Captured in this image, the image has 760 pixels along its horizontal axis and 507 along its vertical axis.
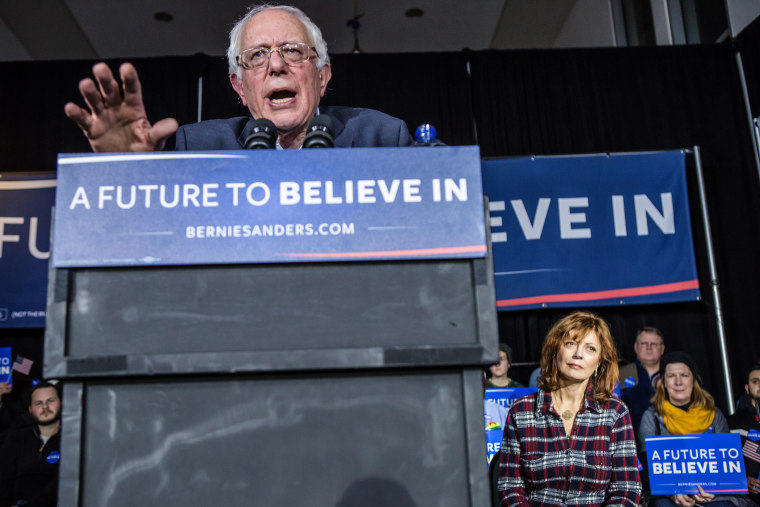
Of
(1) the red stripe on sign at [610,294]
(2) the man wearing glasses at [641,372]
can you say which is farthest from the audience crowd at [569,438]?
(1) the red stripe on sign at [610,294]

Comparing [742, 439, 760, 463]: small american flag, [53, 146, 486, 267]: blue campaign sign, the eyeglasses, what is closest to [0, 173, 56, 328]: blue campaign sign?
the eyeglasses

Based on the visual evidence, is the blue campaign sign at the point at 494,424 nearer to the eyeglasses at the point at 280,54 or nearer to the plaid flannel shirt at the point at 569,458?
the plaid flannel shirt at the point at 569,458

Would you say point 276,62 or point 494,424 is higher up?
point 276,62

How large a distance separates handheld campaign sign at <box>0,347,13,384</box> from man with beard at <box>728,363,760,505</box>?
4.93 m

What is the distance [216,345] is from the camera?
0.98 m

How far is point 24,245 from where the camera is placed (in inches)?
232

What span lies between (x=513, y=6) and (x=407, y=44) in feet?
4.31

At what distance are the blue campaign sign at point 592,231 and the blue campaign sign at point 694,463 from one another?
233cm

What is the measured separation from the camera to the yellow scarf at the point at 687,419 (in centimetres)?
433

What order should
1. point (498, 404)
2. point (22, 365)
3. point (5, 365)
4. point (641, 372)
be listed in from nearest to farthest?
point (498, 404), point (641, 372), point (5, 365), point (22, 365)

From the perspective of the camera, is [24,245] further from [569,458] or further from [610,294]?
[569,458]

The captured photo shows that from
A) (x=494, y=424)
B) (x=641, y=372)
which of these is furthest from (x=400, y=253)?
Answer: (x=641, y=372)

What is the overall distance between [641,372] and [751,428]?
3.27 feet

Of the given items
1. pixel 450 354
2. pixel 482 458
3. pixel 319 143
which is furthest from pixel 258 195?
pixel 482 458
